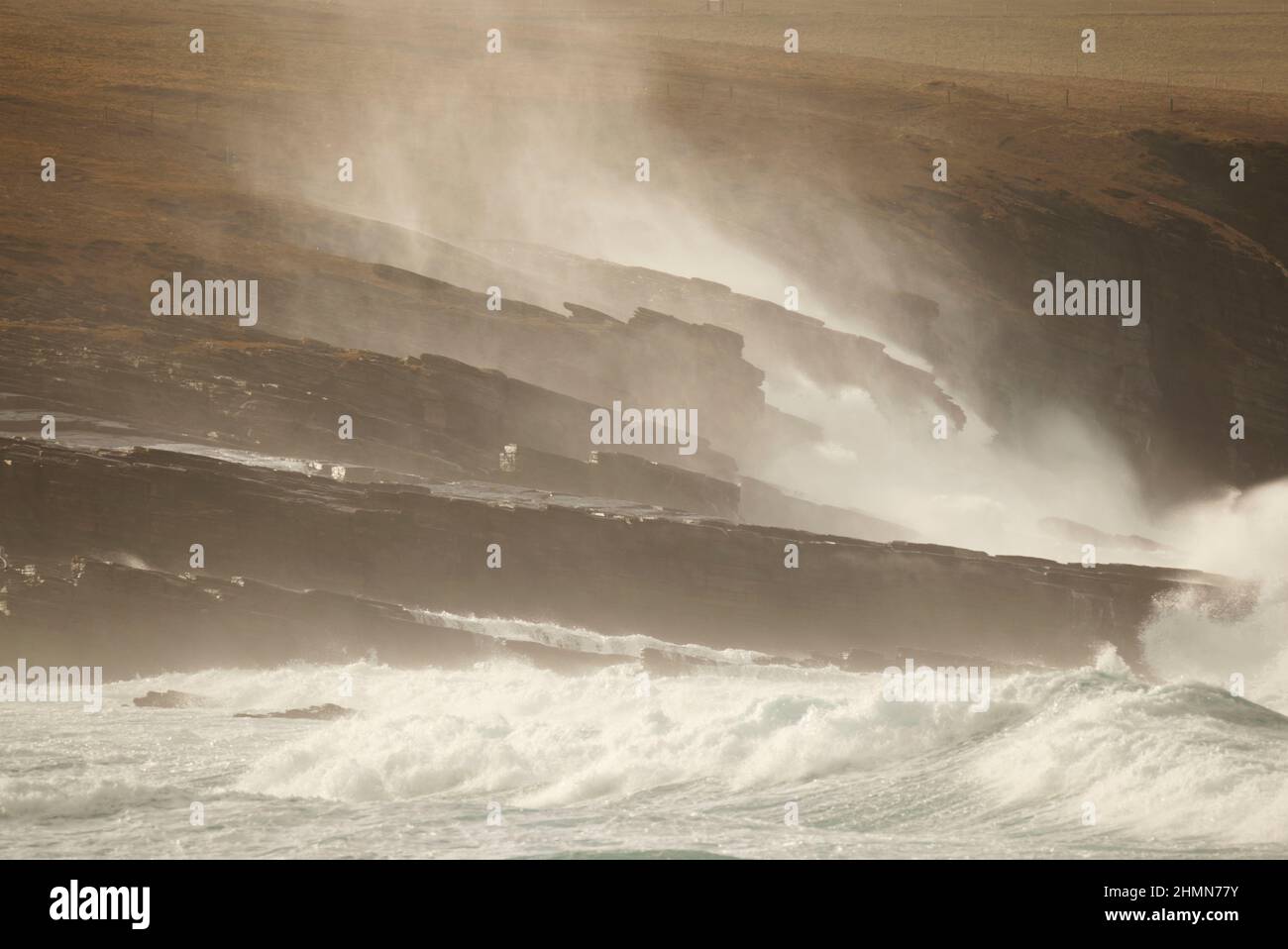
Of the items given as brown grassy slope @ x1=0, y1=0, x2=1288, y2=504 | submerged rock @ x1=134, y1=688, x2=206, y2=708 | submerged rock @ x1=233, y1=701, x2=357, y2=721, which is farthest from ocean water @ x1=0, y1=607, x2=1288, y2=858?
brown grassy slope @ x1=0, y1=0, x2=1288, y2=504

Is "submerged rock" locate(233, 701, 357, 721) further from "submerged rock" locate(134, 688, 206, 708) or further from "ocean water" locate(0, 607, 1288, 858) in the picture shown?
"submerged rock" locate(134, 688, 206, 708)

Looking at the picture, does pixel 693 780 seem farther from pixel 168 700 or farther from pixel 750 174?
pixel 750 174

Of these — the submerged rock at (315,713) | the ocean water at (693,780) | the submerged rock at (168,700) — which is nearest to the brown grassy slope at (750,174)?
the submerged rock at (168,700)

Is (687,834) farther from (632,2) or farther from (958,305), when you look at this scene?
(632,2)

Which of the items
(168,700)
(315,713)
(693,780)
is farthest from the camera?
(168,700)

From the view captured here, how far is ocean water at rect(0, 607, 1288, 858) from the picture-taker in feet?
64.8

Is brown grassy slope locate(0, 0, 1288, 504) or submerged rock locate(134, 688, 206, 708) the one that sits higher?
brown grassy slope locate(0, 0, 1288, 504)

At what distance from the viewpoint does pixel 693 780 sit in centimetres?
2305

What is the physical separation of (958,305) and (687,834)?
4769cm

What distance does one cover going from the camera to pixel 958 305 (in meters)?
65.2

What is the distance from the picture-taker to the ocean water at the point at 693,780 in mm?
19750

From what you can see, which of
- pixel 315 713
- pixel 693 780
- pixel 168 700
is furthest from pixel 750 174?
pixel 693 780

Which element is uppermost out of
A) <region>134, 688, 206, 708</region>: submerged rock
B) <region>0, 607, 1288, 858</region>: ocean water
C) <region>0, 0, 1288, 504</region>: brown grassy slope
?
<region>0, 0, 1288, 504</region>: brown grassy slope

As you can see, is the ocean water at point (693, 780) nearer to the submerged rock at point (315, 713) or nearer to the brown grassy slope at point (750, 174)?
the submerged rock at point (315, 713)
